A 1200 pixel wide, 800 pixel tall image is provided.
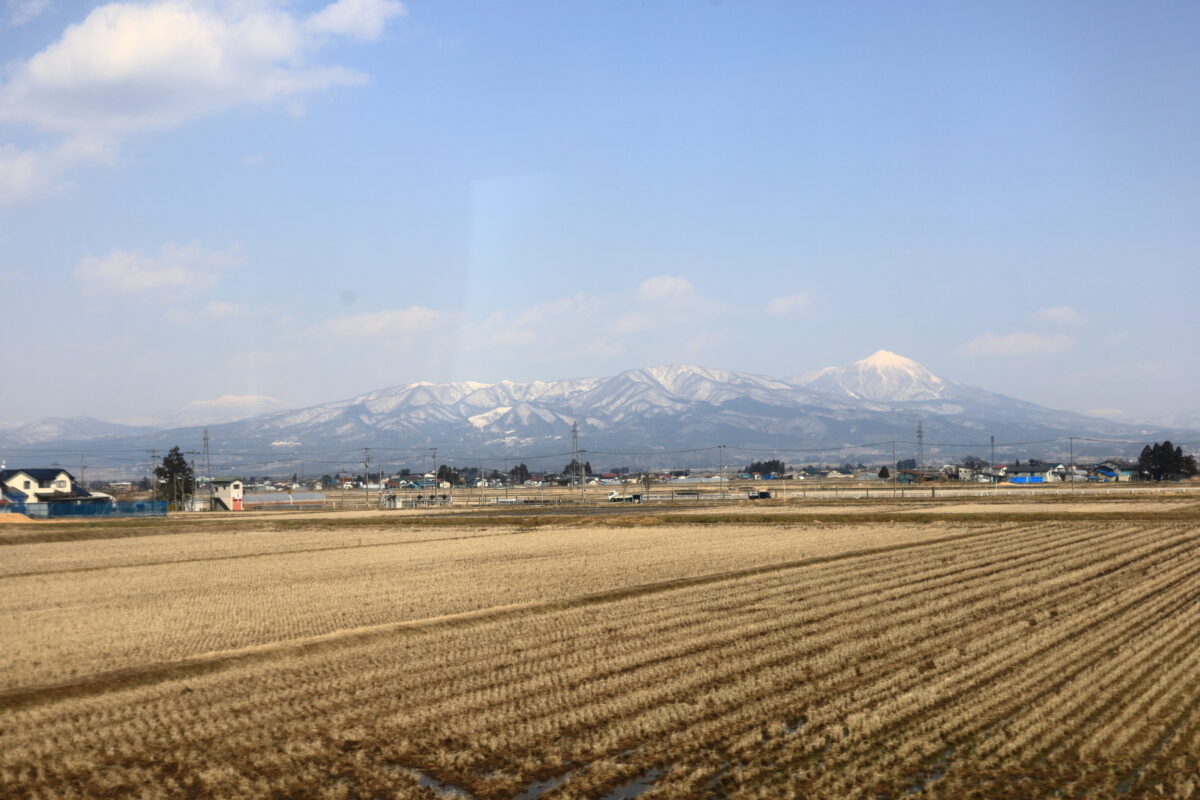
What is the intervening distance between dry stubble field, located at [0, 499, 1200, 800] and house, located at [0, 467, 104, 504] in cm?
7225

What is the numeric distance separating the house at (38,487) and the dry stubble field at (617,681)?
2845 inches

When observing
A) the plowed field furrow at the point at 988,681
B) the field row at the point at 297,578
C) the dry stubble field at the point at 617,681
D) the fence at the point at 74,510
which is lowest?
the fence at the point at 74,510

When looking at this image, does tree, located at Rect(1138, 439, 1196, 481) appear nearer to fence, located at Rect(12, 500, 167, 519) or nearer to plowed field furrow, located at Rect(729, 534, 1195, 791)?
fence, located at Rect(12, 500, 167, 519)

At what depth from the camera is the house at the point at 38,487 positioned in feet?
299

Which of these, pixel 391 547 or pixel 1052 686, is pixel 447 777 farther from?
pixel 391 547

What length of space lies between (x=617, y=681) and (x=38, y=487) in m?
98.6

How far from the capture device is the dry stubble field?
9.71 metres

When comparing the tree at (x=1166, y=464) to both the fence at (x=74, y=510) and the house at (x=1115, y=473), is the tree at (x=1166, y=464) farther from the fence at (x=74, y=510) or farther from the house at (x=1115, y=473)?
the fence at (x=74, y=510)

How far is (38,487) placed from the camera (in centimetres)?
9481

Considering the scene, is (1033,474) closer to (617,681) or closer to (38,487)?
(38,487)

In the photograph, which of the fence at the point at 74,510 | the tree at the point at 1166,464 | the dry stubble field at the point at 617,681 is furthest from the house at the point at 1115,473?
the dry stubble field at the point at 617,681

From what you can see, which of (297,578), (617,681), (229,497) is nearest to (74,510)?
(229,497)

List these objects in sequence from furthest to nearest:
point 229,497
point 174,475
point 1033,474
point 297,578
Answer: point 1033,474
point 174,475
point 229,497
point 297,578

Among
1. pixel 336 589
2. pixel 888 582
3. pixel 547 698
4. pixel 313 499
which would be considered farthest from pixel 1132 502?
pixel 313 499
